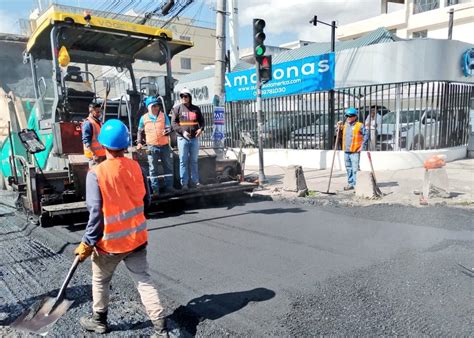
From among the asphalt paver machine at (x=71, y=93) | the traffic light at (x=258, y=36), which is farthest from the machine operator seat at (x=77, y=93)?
the traffic light at (x=258, y=36)

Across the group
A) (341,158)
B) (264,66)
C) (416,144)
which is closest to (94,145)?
(264,66)

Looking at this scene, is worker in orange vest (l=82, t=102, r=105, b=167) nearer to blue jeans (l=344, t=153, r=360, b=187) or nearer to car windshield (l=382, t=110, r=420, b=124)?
blue jeans (l=344, t=153, r=360, b=187)

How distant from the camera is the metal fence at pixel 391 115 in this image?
10164 mm

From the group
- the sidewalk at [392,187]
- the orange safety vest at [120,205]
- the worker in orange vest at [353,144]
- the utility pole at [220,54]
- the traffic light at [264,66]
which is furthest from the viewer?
the utility pole at [220,54]

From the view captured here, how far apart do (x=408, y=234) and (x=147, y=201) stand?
3603 mm

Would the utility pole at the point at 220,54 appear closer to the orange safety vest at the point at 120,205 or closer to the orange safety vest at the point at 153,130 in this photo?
the orange safety vest at the point at 153,130

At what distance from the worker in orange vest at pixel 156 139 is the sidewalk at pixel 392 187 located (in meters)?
2.22

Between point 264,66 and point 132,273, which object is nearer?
point 132,273

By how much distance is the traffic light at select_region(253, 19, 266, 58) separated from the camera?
8648 mm

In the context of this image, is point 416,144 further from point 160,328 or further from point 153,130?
point 160,328

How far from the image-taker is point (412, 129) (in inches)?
405

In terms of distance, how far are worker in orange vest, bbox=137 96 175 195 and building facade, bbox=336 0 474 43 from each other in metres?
26.6

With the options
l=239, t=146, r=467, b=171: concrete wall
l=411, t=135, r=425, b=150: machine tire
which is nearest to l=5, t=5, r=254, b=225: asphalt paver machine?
l=239, t=146, r=467, b=171: concrete wall

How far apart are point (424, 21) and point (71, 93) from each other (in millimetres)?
30637
